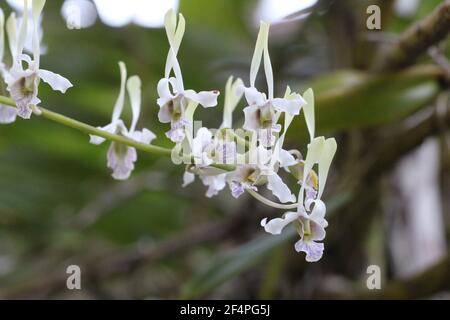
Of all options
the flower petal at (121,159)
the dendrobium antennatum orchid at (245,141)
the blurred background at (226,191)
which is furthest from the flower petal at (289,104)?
the blurred background at (226,191)

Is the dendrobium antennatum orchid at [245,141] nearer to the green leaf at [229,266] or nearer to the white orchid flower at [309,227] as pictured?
the white orchid flower at [309,227]

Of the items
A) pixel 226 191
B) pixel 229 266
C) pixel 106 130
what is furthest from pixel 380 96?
pixel 226 191

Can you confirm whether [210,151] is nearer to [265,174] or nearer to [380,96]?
[265,174]

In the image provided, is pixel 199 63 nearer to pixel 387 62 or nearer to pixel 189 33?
pixel 189 33

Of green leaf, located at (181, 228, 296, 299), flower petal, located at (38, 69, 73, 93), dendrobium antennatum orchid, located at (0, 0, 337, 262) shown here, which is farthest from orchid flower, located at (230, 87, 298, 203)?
green leaf, located at (181, 228, 296, 299)
